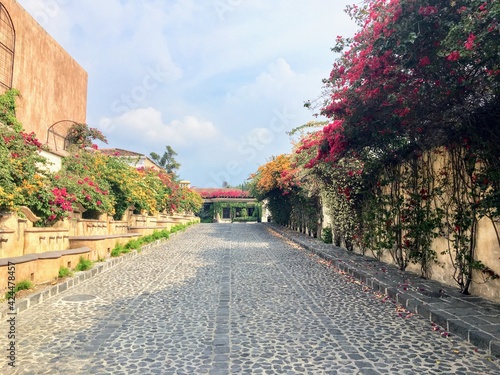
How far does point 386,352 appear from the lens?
4059mm

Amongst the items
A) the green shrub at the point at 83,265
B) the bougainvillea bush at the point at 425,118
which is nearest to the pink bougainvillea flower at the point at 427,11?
the bougainvillea bush at the point at 425,118

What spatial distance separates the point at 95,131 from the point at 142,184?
327cm

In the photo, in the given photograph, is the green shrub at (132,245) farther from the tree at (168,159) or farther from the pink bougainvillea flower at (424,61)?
the tree at (168,159)

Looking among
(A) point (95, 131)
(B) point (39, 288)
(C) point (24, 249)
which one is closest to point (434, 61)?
(B) point (39, 288)

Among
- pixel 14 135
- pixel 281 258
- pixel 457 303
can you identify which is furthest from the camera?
pixel 281 258

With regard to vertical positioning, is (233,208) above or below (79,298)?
above

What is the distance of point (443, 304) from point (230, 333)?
3.24 m

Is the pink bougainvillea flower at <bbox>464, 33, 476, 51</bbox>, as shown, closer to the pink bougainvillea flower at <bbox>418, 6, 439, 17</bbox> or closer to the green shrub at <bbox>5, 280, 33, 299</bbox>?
the pink bougainvillea flower at <bbox>418, 6, 439, 17</bbox>

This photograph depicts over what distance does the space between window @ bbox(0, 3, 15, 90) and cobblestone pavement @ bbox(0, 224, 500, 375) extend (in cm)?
900

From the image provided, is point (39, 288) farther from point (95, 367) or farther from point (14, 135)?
point (14, 135)

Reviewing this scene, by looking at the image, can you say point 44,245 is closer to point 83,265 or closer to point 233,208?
point 83,265

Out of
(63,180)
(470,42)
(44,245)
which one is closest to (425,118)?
(470,42)

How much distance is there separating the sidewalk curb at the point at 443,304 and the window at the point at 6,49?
12.6m

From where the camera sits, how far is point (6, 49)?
1301 cm
